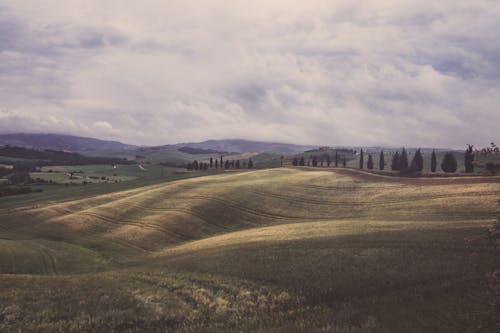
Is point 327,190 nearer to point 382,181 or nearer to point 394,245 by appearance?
point 382,181

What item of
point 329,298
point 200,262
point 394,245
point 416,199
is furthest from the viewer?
point 416,199

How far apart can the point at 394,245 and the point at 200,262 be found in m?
17.6

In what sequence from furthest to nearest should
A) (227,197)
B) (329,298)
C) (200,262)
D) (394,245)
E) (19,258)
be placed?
1. (227,197)
2. (19,258)
3. (200,262)
4. (394,245)
5. (329,298)

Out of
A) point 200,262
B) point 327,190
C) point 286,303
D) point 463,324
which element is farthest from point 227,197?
point 463,324

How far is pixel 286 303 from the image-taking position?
18547 millimetres

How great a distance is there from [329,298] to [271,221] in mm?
44410

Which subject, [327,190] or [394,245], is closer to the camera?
[394,245]

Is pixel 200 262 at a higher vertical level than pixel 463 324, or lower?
lower

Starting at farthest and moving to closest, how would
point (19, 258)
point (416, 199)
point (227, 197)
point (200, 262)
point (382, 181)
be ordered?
point (382, 181) → point (227, 197) → point (416, 199) → point (19, 258) → point (200, 262)

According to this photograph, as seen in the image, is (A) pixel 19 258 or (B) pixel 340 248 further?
(A) pixel 19 258

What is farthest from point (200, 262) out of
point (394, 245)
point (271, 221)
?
point (271, 221)

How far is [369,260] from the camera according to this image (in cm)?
2508

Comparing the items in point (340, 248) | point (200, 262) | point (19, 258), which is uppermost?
point (340, 248)

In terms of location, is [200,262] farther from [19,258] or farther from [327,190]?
[327,190]
